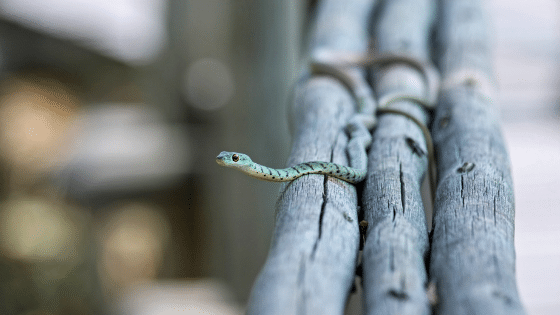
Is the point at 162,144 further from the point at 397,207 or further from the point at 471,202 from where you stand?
the point at 471,202

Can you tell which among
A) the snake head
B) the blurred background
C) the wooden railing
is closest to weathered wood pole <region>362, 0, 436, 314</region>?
the wooden railing

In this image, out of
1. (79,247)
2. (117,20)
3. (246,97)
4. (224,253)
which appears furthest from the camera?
(117,20)

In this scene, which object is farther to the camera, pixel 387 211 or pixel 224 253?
pixel 224 253

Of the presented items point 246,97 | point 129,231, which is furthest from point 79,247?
point 246,97

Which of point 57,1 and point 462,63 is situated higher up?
point 57,1

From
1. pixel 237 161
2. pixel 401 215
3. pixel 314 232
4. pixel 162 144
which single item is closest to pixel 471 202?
pixel 401 215

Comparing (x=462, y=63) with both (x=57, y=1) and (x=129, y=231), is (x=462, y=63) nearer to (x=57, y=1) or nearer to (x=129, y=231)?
(x=57, y=1)

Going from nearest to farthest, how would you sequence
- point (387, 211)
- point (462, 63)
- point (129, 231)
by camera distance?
point (387, 211)
point (462, 63)
point (129, 231)
